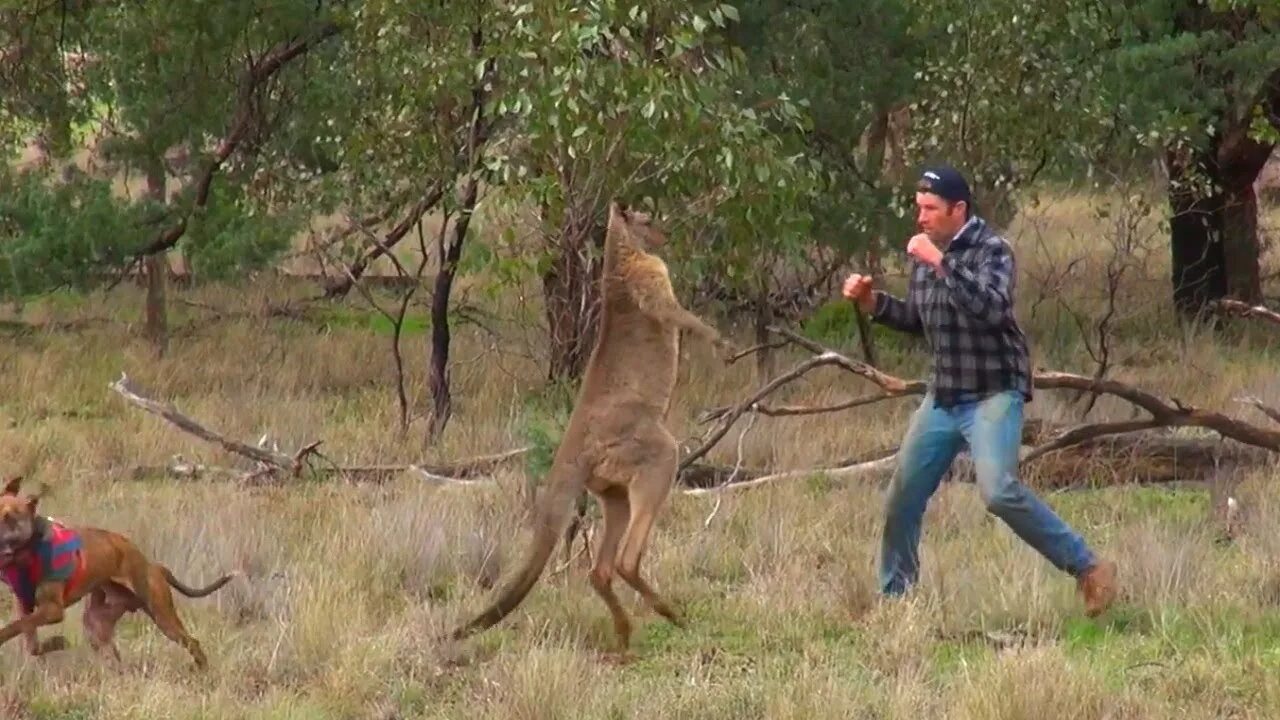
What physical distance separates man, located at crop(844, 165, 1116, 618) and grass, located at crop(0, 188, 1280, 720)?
306mm

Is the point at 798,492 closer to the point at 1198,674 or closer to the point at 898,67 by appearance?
the point at 1198,674

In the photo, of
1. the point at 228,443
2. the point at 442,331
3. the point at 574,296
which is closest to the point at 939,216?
the point at 574,296

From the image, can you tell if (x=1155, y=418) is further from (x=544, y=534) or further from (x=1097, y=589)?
(x=544, y=534)

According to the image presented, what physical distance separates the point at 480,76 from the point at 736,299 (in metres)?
6.64

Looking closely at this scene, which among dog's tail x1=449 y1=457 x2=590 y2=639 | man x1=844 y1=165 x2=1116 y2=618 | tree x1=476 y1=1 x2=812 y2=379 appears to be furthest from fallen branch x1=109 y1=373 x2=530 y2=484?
man x1=844 y1=165 x2=1116 y2=618

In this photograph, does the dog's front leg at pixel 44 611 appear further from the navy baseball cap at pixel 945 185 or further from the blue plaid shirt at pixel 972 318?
the navy baseball cap at pixel 945 185

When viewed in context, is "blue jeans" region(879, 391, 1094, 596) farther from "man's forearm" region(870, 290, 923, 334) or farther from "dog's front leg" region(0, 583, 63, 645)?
"dog's front leg" region(0, 583, 63, 645)

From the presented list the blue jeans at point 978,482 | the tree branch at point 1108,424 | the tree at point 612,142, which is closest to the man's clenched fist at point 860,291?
the blue jeans at point 978,482

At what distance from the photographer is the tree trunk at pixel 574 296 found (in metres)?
9.44

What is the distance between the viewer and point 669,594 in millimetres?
8141

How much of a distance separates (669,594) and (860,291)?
1644mm

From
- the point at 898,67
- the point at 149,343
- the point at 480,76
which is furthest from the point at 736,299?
the point at 480,76

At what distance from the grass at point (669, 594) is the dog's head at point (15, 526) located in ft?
1.76

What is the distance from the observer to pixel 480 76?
10203 millimetres
